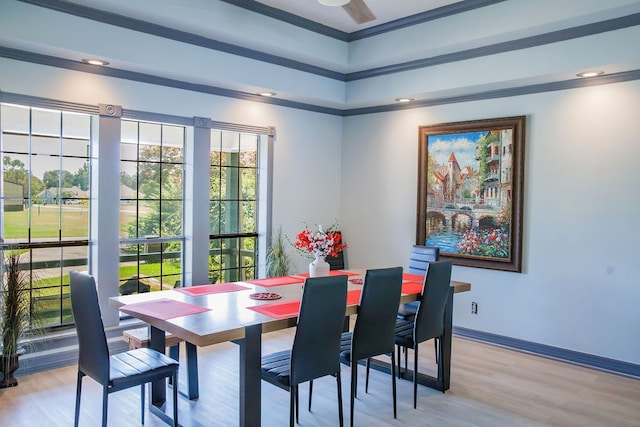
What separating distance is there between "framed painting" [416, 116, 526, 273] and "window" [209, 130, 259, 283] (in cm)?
188

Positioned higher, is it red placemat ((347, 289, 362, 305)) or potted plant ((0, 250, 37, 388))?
red placemat ((347, 289, 362, 305))

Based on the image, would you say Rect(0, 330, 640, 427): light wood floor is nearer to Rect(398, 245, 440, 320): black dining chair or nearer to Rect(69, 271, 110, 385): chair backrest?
Rect(398, 245, 440, 320): black dining chair

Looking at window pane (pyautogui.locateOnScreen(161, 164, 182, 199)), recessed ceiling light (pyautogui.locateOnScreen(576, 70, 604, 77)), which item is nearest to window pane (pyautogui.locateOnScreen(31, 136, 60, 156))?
window pane (pyautogui.locateOnScreen(161, 164, 182, 199))

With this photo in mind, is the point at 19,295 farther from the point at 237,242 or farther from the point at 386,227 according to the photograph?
the point at 386,227

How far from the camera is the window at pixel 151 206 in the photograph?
15.6ft

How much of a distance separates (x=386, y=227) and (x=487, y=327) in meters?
1.61

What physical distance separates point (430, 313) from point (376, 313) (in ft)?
1.90

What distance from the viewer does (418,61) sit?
5211 millimetres

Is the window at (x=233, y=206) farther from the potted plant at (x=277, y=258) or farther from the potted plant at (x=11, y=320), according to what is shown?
the potted plant at (x=11, y=320)

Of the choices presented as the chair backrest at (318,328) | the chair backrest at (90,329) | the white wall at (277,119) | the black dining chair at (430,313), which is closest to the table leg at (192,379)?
the chair backrest at (90,329)

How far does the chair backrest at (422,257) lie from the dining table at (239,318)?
0.39 m

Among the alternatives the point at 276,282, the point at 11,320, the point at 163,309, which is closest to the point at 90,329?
the point at 163,309

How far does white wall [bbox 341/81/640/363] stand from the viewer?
→ 14.0ft

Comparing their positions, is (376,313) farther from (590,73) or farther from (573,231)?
(590,73)
